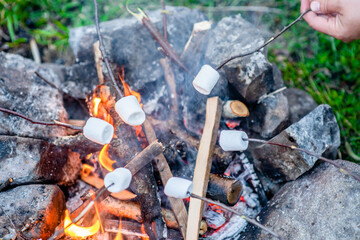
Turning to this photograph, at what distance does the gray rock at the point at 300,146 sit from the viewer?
2.12 m

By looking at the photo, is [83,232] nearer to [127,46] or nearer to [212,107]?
[212,107]

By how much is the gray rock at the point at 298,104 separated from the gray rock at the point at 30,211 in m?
2.08

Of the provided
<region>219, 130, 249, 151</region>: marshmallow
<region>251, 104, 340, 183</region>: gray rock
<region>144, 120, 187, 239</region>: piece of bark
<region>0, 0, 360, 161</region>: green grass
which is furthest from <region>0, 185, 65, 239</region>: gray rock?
<region>0, 0, 360, 161</region>: green grass

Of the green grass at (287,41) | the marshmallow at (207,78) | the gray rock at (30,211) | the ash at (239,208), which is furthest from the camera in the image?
the green grass at (287,41)

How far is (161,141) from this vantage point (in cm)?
224

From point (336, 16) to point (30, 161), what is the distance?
249cm

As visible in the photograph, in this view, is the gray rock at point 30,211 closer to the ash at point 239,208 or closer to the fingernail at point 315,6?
the ash at point 239,208

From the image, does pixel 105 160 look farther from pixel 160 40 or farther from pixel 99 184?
pixel 160 40

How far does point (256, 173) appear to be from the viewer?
2404mm

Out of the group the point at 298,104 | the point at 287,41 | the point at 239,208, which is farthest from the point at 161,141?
the point at 287,41

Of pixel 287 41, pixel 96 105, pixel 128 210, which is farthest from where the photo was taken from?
pixel 287 41

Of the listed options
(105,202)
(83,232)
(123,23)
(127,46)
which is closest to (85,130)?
(105,202)

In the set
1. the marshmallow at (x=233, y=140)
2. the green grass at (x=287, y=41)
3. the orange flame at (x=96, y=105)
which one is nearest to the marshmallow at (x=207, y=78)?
the marshmallow at (x=233, y=140)

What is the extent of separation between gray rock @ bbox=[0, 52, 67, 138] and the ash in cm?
147
